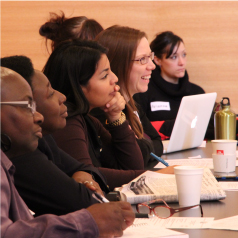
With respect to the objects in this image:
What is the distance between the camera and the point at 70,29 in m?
2.77

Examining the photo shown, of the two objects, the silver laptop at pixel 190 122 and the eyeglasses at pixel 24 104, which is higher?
the eyeglasses at pixel 24 104

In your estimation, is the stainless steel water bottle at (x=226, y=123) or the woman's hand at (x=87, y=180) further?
the stainless steel water bottle at (x=226, y=123)

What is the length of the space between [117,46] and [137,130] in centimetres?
44

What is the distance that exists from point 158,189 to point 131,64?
1.06 m

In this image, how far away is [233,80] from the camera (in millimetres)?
3734

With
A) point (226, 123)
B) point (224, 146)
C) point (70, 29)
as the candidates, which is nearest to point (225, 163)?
point (224, 146)

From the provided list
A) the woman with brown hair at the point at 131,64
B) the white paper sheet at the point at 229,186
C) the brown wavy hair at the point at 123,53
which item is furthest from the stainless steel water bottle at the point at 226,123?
the white paper sheet at the point at 229,186

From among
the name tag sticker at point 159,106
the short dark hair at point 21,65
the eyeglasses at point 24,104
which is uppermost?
the short dark hair at point 21,65

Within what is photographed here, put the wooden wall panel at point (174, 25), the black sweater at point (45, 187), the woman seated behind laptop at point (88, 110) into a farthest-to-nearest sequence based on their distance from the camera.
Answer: the wooden wall panel at point (174, 25), the woman seated behind laptop at point (88, 110), the black sweater at point (45, 187)

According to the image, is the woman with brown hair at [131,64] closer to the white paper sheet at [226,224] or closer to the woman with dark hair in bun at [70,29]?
the woman with dark hair in bun at [70,29]

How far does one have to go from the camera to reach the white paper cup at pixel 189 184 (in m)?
1.12

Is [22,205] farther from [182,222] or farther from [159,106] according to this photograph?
[159,106]

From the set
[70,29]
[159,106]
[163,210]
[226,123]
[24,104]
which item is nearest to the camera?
[24,104]

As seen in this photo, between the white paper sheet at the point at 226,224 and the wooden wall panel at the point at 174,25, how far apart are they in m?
2.86
